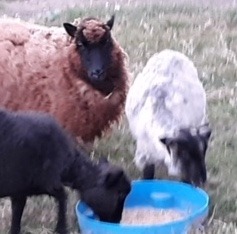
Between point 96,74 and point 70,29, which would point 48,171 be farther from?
point 70,29

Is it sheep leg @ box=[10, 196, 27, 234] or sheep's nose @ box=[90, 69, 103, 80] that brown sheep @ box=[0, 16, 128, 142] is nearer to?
sheep's nose @ box=[90, 69, 103, 80]

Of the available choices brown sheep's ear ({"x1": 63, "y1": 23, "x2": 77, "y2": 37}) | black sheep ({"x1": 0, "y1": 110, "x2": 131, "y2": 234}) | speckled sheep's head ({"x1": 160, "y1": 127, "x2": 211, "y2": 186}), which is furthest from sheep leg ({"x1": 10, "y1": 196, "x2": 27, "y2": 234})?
brown sheep's ear ({"x1": 63, "y1": 23, "x2": 77, "y2": 37})

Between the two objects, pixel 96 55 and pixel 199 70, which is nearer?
pixel 96 55

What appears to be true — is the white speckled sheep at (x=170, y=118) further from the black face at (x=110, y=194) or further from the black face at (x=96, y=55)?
the black face at (x=110, y=194)

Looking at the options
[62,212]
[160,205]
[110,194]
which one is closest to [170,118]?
[160,205]

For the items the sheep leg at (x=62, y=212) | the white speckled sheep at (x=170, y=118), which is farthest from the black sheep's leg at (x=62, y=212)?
the white speckled sheep at (x=170, y=118)

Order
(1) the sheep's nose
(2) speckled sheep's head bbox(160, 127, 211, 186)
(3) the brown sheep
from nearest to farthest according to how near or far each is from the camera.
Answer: (2) speckled sheep's head bbox(160, 127, 211, 186), (1) the sheep's nose, (3) the brown sheep

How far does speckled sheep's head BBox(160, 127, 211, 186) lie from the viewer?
17.0ft

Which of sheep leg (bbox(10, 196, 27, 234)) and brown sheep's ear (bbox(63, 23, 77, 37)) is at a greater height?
brown sheep's ear (bbox(63, 23, 77, 37))

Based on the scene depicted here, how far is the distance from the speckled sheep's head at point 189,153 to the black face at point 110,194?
1.37 ft

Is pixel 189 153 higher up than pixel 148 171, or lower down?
higher up

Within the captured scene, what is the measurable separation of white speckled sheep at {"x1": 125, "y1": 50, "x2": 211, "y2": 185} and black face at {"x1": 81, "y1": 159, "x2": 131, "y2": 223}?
0.45 metres

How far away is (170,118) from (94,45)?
38.7 inches

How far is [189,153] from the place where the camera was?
17.0ft
